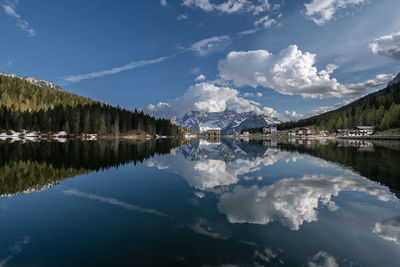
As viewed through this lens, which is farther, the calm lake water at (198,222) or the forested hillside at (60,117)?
the forested hillside at (60,117)

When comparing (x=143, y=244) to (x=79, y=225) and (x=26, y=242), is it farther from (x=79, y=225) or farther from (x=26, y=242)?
(x=26, y=242)

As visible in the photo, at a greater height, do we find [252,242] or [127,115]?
[127,115]

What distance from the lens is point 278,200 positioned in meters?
17.1

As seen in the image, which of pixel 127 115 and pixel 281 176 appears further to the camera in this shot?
pixel 127 115

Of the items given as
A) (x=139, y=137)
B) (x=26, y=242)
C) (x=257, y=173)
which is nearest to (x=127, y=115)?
(x=139, y=137)

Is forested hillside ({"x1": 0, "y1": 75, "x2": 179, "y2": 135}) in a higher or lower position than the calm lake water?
higher

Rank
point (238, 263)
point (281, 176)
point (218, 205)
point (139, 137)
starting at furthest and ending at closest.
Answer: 1. point (139, 137)
2. point (281, 176)
3. point (218, 205)
4. point (238, 263)

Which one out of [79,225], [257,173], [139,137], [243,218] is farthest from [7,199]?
[139,137]

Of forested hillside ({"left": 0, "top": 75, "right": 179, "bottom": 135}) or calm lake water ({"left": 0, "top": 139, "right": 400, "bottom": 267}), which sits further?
forested hillside ({"left": 0, "top": 75, "right": 179, "bottom": 135})

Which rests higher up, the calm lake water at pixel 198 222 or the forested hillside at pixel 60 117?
the forested hillside at pixel 60 117

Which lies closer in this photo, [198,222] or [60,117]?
[198,222]

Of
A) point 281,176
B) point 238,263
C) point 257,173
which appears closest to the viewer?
→ point 238,263

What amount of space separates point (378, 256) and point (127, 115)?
18901 cm

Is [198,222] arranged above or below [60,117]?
below
